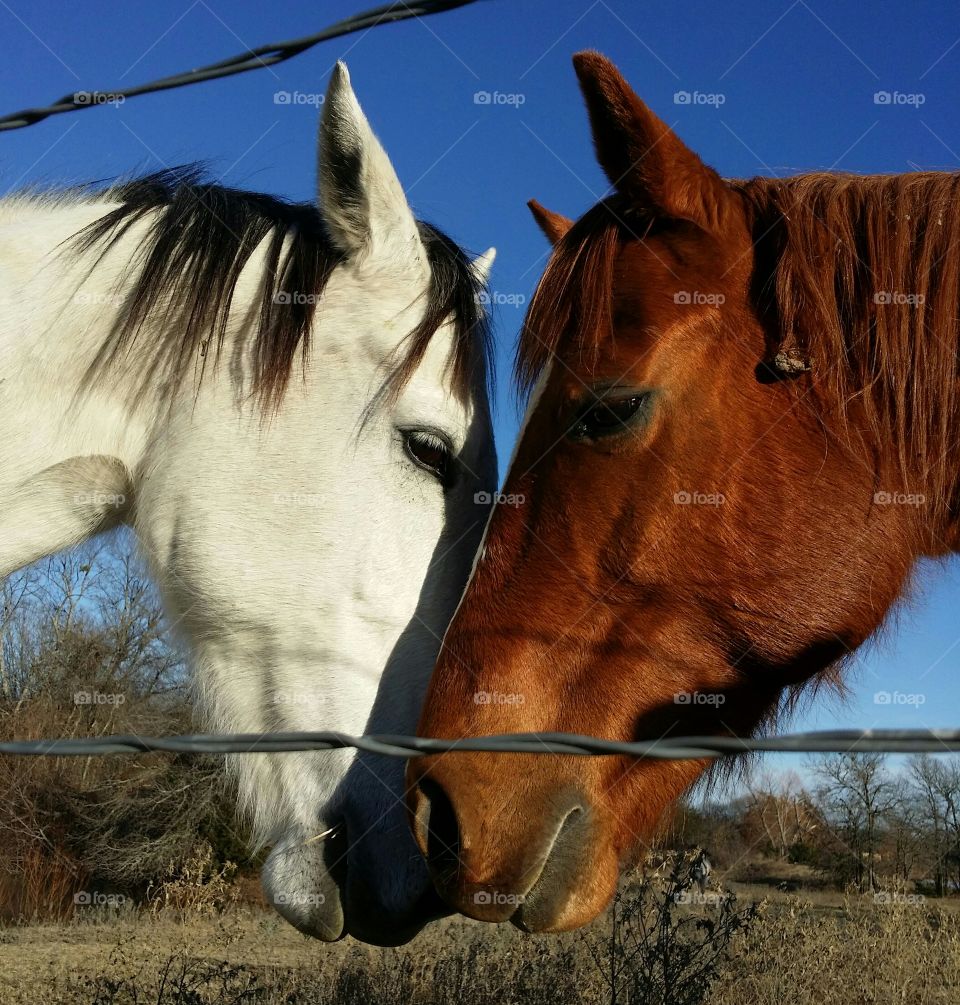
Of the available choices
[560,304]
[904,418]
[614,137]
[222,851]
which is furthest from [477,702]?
[222,851]

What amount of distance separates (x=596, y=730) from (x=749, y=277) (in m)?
1.19

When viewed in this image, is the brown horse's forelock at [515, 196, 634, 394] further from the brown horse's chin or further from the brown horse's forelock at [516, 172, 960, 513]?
the brown horse's chin

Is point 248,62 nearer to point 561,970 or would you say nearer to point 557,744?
point 557,744

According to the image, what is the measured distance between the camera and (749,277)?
225 centimetres

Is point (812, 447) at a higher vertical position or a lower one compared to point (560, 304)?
lower

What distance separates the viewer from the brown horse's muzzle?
78.0 inches

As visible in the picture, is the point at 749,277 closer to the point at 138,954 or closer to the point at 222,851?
the point at 138,954
